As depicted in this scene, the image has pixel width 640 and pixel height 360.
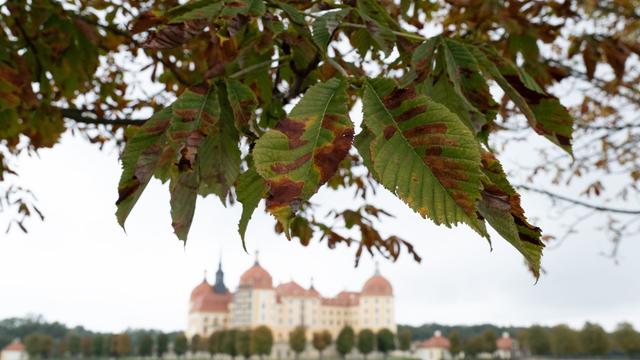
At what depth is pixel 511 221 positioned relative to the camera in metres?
0.78

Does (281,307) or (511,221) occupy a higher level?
(511,221)

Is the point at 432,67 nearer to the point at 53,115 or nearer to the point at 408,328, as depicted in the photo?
the point at 53,115

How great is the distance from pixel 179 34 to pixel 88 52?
7.41 ft

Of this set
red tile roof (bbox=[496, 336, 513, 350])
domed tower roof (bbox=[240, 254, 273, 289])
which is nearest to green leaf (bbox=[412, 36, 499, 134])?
domed tower roof (bbox=[240, 254, 273, 289])

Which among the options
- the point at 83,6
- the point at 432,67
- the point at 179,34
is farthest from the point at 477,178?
→ the point at 83,6

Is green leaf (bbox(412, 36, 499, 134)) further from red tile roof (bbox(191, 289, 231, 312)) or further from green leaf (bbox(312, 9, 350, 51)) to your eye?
red tile roof (bbox(191, 289, 231, 312))

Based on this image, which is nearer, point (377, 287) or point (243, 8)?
point (243, 8)

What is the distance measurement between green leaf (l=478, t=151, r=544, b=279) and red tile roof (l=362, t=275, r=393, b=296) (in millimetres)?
100404

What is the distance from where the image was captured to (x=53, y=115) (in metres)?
3.23

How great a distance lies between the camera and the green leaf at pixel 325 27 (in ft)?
3.62

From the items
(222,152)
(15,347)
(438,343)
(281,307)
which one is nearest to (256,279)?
(281,307)

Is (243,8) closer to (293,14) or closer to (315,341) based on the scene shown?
(293,14)

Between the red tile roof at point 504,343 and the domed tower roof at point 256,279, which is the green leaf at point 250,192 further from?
the red tile roof at point 504,343

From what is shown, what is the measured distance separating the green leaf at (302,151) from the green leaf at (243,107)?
0.78 ft
